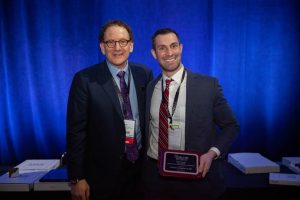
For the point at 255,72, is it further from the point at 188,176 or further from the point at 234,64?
the point at 188,176

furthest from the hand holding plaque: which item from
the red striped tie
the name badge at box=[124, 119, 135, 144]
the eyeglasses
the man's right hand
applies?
the eyeglasses

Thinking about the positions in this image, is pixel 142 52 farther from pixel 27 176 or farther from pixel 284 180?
pixel 284 180

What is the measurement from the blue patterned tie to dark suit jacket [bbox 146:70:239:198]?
0.34m

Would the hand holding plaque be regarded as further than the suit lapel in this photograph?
No

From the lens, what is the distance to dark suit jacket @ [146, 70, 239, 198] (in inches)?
72.1

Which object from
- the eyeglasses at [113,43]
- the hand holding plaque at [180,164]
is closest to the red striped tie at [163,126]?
the hand holding plaque at [180,164]

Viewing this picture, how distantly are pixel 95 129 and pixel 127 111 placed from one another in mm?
228

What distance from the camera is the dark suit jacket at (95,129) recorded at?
179 centimetres

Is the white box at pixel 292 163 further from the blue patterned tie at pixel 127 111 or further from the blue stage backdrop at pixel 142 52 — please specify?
the blue patterned tie at pixel 127 111

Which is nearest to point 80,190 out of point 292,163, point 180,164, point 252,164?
point 180,164

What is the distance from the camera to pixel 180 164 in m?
1.67

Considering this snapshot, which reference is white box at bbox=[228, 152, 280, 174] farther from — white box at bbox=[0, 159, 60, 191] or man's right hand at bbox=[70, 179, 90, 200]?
white box at bbox=[0, 159, 60, 191]

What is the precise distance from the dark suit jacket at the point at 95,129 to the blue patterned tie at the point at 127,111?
0.06 metres

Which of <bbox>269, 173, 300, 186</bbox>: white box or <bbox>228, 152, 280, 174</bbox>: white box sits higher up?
<bbox>228, 152, 280, 174</bbox>: white box
